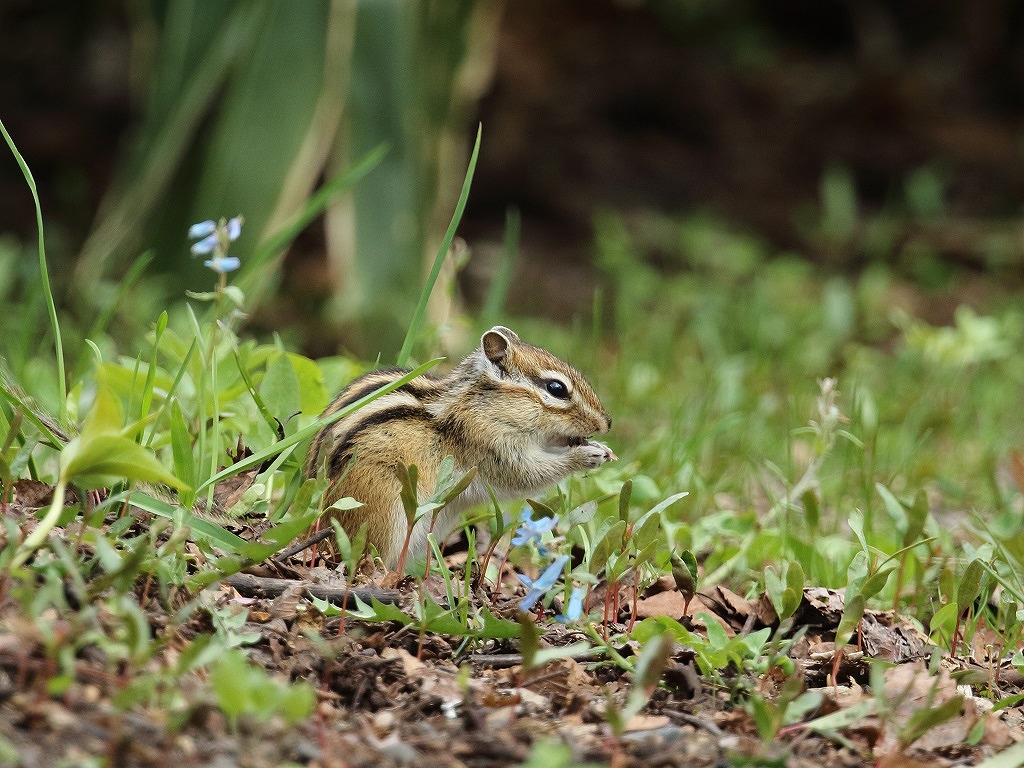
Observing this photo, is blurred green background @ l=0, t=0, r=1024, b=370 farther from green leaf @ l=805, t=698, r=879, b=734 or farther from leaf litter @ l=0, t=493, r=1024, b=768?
green leaf @ l=805, t=698, r=879, b=734

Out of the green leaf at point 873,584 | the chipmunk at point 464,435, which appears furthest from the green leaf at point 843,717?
the chipmunk at point 464,435

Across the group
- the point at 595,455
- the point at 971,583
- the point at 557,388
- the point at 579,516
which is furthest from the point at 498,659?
the point at 557,388

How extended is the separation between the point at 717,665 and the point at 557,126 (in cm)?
A: 785

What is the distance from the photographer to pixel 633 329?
661 cm

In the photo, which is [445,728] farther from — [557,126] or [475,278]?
[557,126]

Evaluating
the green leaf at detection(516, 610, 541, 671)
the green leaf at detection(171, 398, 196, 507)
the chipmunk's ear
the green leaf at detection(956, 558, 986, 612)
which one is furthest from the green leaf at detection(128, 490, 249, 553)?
the green leaf at detection(956, 558, 986, 612)

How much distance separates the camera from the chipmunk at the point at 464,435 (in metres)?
3.11

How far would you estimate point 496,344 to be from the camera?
3.75 m

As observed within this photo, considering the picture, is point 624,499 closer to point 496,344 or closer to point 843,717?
point 843,717

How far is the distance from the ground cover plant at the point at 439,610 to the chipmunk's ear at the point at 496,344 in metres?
0.46

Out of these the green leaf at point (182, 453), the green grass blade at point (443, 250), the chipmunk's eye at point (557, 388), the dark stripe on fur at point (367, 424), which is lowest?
the chipmunk's eye at point (557, 388)

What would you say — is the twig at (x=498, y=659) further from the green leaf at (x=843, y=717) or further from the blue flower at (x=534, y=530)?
the green leaf at (x=843, y=717)

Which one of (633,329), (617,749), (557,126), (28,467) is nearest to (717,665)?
(617,749)

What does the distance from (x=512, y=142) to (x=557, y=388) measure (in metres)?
5.97
